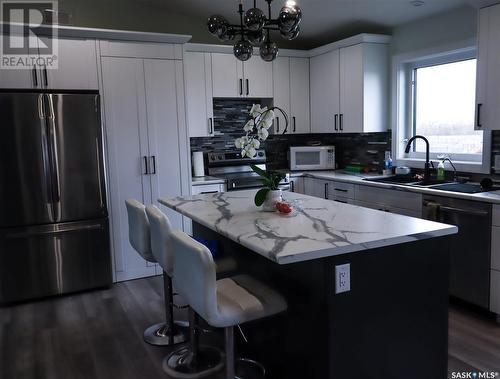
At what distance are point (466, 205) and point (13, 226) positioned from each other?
358cm

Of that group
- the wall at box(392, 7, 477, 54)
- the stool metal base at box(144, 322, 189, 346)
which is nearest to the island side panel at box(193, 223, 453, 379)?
the stool metal base at box(144, 322, 189, 346)

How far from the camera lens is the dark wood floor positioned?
2.66 metres

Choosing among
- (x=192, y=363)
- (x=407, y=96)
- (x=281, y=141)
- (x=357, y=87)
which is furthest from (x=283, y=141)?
(x=192, y=363)

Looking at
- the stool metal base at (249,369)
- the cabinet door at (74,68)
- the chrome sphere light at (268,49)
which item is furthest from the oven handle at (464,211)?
the cabinet door at (74,68)

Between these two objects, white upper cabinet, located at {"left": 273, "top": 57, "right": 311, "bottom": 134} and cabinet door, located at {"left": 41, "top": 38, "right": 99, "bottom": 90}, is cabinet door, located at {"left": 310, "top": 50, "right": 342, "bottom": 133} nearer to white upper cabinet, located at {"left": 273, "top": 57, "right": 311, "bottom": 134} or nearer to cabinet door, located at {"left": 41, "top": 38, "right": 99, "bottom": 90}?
white upper cabinet, located at {"left": 273, "top": 57, "right": 311, "bottom": 134}

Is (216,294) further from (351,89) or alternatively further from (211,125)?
(351,89)

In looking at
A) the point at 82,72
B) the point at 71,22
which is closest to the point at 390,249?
the point at 82,72

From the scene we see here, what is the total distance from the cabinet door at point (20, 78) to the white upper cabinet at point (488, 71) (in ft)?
11.7

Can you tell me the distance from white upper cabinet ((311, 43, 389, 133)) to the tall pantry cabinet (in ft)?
5.73

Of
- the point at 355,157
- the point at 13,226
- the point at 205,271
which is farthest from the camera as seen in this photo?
the point at 355,157

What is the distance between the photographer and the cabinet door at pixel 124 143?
4.07m

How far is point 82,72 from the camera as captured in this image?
3936 mm

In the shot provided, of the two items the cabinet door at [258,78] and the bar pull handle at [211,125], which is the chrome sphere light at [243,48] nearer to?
the bar pull handle at [211,125]

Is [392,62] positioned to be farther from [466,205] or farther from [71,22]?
[71,22]
